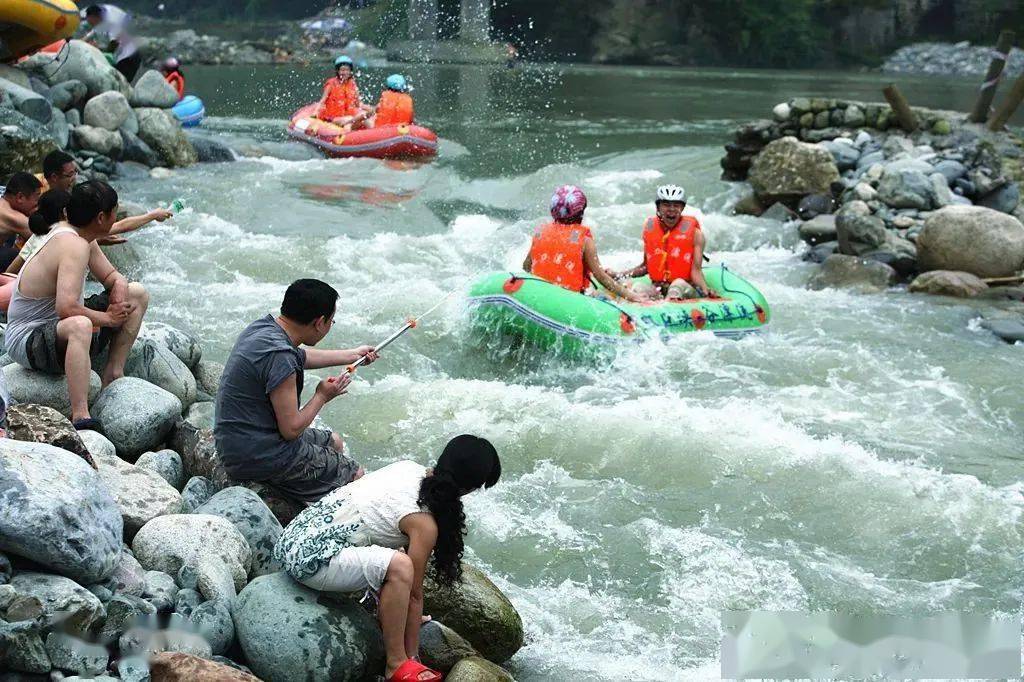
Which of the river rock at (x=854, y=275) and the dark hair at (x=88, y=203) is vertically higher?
the dark hair at (x=88, y=203)

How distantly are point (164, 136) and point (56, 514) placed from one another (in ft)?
43.2

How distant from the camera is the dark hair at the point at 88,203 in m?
5.51

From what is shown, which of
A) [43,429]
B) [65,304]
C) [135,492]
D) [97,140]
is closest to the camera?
[43,429]

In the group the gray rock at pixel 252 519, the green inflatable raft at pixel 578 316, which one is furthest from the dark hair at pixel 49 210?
the green inflatable raft at pixel 578 316

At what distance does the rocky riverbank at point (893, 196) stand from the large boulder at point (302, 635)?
7664 mm

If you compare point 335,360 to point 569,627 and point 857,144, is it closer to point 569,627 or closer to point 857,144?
point 569,627

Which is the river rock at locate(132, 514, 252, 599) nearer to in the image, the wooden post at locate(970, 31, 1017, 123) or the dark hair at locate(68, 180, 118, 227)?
the dark hair at locate(68, 180, 118, 227)

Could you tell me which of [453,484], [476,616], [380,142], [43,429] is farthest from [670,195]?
[380,142]

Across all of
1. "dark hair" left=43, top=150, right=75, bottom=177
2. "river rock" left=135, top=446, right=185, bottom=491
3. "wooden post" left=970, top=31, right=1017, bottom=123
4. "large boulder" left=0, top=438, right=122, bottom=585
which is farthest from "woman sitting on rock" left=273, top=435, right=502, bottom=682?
"wooden post" left=970, top=31, right=1017, bottom=123

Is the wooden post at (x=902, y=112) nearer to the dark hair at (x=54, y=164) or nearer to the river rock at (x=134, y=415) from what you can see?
the dark hair at (x=54, y=164)

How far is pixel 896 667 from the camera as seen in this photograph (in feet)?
14.0

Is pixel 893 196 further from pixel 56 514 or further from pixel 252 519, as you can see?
pixel 56 514

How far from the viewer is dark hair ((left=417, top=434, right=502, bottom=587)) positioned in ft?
13.1

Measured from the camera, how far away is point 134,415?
5.56 metres
